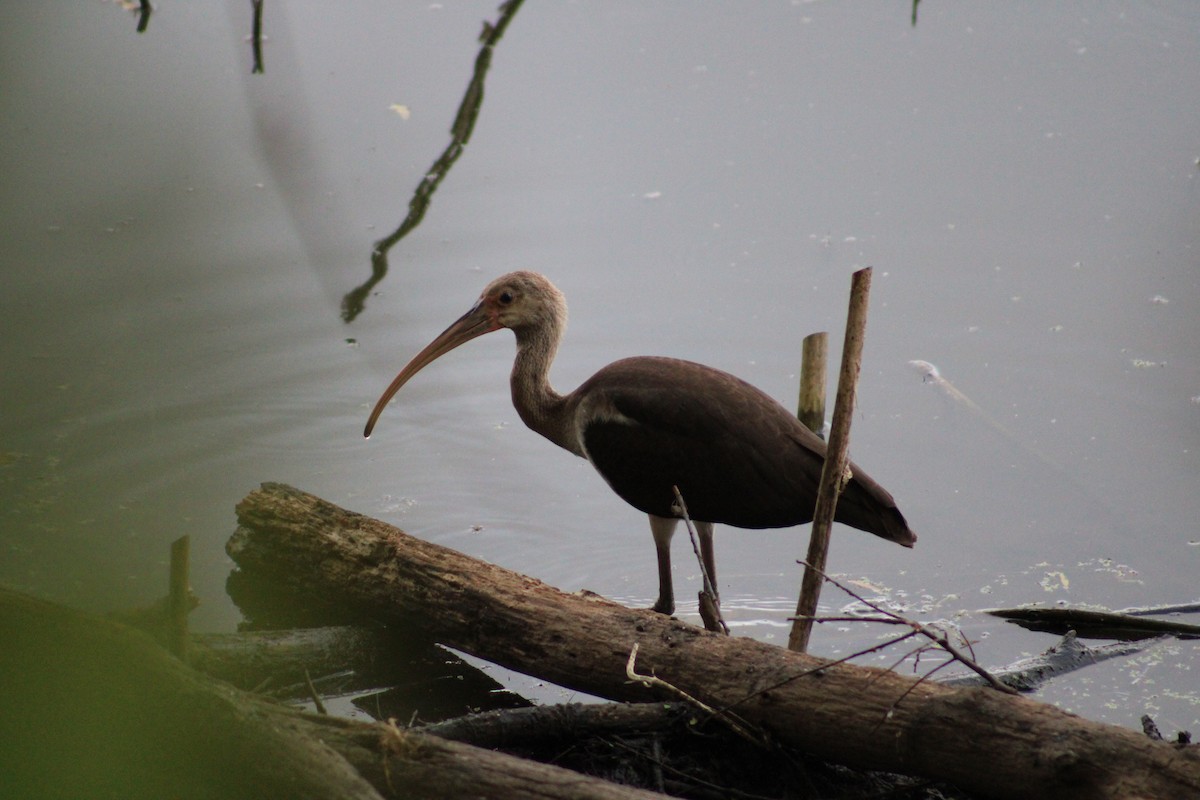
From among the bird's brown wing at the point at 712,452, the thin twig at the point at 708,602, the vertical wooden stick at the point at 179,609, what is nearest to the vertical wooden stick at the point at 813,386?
the bird's brown wing at the point at 712,452

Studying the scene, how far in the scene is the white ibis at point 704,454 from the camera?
4195 mm

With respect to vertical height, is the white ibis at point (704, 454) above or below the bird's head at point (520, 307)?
below

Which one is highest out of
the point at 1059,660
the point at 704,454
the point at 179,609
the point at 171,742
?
the point at 171,742

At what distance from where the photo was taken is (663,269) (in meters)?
7.36

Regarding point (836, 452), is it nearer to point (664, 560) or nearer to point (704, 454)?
point (704, 454)

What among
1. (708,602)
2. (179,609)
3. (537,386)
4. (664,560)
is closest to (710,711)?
(708,602)

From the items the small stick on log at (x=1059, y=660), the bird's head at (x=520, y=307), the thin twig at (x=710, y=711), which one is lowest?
the small stick on log at (x=1059, y=660)

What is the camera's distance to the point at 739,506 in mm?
4297

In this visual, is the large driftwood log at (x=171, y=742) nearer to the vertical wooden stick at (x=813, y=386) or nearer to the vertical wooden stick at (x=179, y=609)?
the vertical wooden stick at (x=179, y=609)

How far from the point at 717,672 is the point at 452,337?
2.36 metres

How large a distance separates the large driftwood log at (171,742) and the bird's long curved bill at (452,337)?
2.58 meters

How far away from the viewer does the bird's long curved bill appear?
5.02 meters

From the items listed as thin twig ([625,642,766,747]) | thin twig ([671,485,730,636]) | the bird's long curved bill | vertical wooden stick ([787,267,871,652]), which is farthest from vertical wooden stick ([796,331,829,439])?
thin twig ([625,642,766,747])

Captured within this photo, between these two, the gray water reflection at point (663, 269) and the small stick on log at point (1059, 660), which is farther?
the small stick on log at point (1059, 660)
